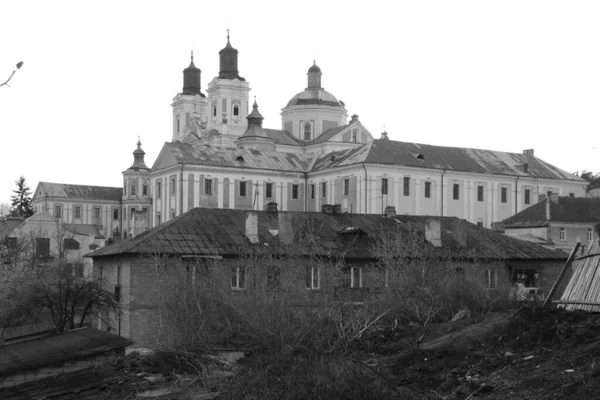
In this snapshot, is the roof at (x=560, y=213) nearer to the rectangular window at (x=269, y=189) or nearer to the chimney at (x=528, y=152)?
the chimney at (x=528, y=152)

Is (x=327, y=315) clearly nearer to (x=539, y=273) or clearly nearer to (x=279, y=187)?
(x=539, y=273)

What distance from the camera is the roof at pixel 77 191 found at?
108194 millimetres

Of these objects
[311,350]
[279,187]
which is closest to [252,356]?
[311,350]

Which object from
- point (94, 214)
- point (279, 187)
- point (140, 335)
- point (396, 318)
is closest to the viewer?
point (396, 318)

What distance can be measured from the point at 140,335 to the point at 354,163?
41.7 m

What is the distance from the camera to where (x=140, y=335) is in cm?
3028

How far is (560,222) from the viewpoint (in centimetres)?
5922

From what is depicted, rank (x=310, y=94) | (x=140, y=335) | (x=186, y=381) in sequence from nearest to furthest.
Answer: (x=186, y=381) → (x=140, y=335) → (x=310, y=94)

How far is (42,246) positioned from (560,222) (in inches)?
1179

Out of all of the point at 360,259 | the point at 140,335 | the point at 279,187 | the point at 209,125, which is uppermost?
the point at 209,125

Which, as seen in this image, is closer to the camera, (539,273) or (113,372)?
(113,372)

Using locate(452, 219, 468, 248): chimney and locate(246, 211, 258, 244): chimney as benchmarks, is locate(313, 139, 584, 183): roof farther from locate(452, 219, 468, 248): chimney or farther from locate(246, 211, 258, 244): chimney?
locate(246, 211, 258, 244): chimney

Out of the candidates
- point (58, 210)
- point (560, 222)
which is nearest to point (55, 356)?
point (560, 222)

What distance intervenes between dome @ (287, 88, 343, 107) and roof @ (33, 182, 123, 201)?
28.5 meters
